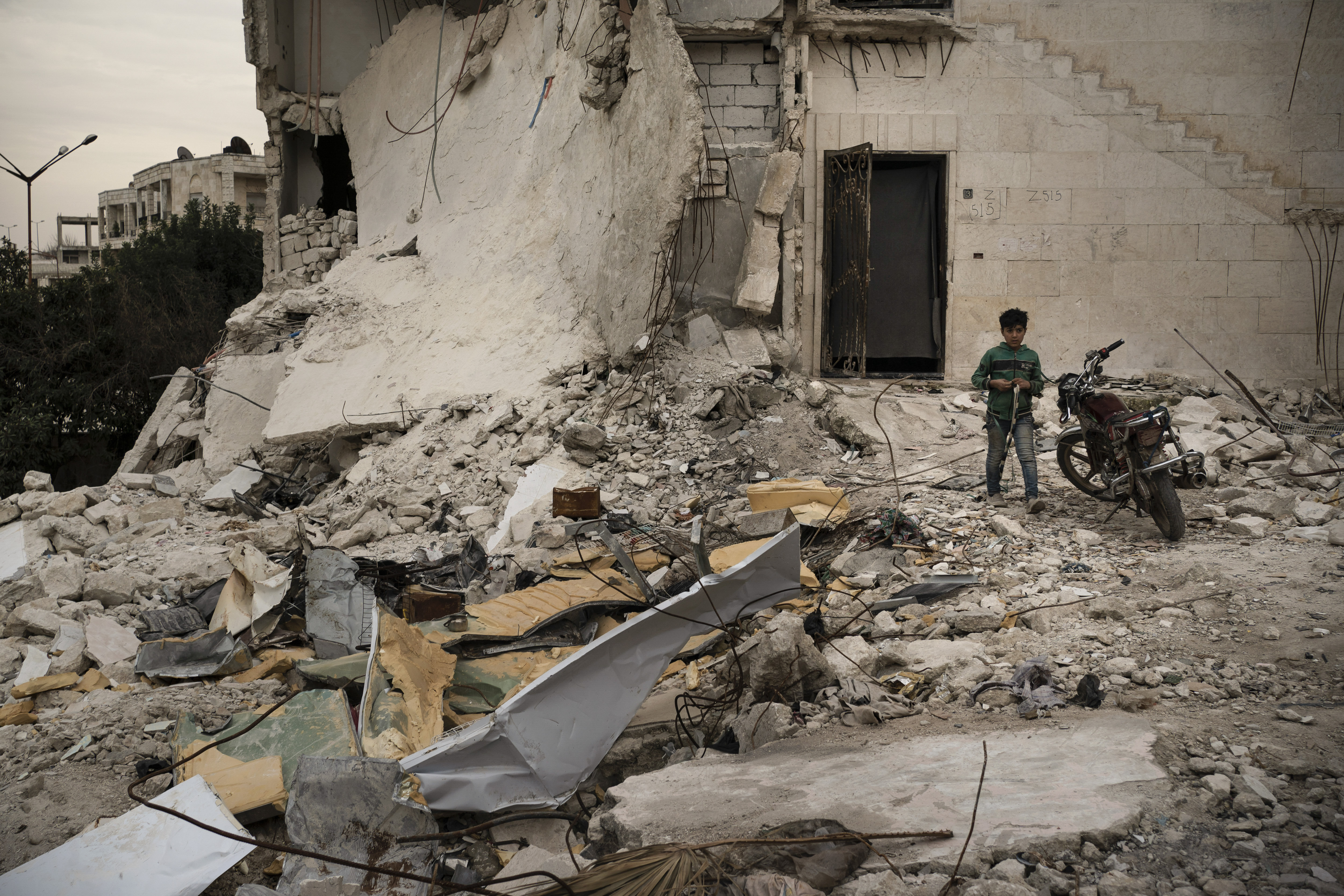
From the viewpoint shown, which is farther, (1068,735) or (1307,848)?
(1068,735)

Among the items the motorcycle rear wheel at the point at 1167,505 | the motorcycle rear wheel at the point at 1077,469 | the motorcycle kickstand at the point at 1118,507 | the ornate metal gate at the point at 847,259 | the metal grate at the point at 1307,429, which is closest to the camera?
the motorcycle rear wheel at the point at 1167,505

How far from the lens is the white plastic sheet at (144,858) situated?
274cm

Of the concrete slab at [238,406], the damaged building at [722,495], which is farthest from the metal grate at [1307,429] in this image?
the concrete slab at [238,406]

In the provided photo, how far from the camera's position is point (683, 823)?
2607 mm

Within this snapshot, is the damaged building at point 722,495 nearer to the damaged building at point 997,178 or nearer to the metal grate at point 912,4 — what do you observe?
the damaged building at point 997,178

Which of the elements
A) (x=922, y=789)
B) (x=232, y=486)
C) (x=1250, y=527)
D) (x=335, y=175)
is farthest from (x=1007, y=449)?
(x=335, y=175)

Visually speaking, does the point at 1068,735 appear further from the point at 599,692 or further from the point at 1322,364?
the point at 1322,364

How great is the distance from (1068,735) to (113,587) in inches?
220

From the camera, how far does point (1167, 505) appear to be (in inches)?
196

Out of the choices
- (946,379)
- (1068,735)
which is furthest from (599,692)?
(946,379)

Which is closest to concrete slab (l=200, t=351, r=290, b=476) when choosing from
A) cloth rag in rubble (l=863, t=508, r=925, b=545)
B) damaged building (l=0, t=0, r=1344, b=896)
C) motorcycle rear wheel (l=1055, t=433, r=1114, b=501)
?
damaged building (l=0, t=0, r=1344, b=896)

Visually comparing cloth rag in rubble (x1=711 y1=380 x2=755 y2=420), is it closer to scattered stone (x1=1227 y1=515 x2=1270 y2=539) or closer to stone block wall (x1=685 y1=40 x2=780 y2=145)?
stone block wall (x1=685 y1=40 x2=780 y2=145)

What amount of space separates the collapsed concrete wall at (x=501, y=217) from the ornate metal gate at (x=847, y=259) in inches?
95.9

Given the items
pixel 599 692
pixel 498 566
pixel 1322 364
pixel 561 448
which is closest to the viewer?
pixel 599 692
